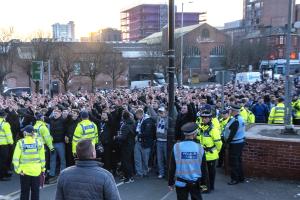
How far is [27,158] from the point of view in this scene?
7824 mm

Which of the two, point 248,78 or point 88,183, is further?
point 248,78

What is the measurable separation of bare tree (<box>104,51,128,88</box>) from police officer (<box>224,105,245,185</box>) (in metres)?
37.5

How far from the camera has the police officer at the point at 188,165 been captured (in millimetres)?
6328

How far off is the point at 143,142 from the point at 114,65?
121ft

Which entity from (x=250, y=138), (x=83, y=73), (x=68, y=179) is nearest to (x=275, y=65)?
(x=83, y=73)

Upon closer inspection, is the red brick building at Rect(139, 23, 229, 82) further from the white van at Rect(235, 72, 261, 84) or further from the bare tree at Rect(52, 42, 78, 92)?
the bare tree at Rect(52, 42, 78, 92)

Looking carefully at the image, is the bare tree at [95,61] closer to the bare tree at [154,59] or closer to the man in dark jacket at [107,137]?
the bare tree at [154,59]

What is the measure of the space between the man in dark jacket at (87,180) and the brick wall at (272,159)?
646cm

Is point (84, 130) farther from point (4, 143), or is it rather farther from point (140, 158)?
point (4, 143)

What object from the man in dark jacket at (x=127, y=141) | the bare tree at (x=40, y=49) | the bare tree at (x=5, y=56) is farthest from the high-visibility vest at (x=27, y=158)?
the bare tree at (x=5, y=56)

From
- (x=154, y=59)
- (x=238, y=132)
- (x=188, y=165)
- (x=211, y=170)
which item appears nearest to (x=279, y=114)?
(x=238, y=132)

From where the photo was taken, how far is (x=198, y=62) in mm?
72000

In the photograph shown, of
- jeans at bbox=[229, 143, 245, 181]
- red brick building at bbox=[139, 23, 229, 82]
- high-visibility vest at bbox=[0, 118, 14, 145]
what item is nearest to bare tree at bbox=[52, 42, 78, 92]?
red brick building at bbox=[139, 23, 229, 82]

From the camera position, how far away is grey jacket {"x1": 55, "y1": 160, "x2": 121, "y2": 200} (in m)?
4.17
